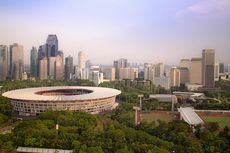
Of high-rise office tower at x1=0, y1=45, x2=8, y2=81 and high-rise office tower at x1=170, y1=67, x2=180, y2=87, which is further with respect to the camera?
high-rise office tower at x1=170, y1=67, x2=180, y2=87

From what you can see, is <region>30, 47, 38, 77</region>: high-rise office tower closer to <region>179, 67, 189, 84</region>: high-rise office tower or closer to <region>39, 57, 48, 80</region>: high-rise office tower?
<region>39, 57, 48, 80</region>: high-rise office tower

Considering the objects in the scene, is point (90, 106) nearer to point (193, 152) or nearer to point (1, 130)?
point (1, 130)

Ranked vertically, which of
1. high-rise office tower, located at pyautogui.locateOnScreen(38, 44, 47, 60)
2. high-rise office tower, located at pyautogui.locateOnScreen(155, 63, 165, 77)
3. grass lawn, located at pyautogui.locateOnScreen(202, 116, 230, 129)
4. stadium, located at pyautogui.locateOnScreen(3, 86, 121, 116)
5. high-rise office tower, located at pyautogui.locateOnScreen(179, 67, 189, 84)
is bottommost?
grass lawn, located at pyautogui.locateOnScreen(202, 116, 230, 129)

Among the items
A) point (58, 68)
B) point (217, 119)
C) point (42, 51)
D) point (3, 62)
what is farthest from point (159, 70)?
point (217, 119)

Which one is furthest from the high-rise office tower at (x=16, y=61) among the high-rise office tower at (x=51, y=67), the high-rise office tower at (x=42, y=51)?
the high-rise office tower at (x=51, y=67)

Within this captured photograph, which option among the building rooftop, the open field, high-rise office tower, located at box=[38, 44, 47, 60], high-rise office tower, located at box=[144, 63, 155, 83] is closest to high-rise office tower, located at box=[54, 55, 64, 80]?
high-rise office tower, located at box=[38, 44, 47, 60]
